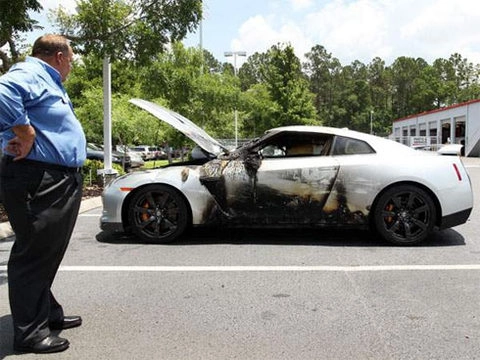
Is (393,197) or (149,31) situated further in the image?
(149,31)

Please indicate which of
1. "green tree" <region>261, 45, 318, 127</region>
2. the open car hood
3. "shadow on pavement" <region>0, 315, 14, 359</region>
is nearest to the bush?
the open car hood

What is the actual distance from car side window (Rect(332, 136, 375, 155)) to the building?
3007 centimetres

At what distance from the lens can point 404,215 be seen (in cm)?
608

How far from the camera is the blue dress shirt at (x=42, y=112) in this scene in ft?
9.11

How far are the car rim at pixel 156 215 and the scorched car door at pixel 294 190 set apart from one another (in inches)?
39.8

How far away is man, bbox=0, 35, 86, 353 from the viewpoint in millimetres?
2963

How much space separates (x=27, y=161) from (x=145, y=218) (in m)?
3.36

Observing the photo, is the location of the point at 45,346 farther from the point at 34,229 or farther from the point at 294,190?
the point at 294,190

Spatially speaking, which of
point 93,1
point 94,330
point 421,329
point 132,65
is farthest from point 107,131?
point 421,329

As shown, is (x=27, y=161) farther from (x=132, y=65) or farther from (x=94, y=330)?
(x=132, y=65)

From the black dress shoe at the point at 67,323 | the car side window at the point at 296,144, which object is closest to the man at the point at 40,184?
the black dress shoe at the point at 67,323

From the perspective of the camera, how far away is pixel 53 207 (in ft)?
10.1

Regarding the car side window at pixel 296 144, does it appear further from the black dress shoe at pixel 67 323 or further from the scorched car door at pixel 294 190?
the black dress shoe at pixel 67 323

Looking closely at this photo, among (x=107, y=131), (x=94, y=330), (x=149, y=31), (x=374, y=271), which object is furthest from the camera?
(x=107, y=131)
